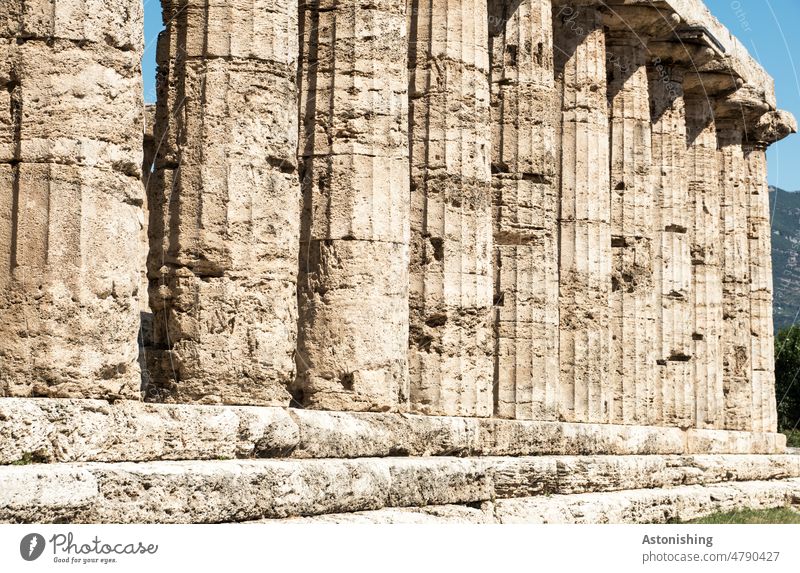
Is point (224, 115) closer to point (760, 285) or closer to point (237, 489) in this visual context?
point (237, 489)

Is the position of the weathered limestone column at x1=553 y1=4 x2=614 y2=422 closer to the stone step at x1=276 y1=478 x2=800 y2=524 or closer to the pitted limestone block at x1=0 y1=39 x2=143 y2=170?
the stone step at x1=276 y1=478 x2=800 y2=524

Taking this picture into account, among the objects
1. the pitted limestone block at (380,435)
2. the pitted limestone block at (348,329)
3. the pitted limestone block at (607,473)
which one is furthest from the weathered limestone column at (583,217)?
the pitted limestone block at (348,329)

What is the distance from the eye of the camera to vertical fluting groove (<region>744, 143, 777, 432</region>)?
35.8 m

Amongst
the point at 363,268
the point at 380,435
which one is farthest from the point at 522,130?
the point at 380,435

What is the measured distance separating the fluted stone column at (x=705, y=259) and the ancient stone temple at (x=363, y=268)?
0.28 ft

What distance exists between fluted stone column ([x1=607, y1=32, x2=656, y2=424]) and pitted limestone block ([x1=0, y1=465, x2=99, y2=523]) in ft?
53.5

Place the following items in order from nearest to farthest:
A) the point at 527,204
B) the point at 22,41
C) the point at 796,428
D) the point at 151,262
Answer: the point at 22,41, the point at 151,262, the point at 527,204, the point at 796,428

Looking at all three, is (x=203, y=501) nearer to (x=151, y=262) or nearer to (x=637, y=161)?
(x=151, y=262)

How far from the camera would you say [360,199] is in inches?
674

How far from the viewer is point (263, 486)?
13094 mm

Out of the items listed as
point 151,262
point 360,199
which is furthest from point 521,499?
point 151,262

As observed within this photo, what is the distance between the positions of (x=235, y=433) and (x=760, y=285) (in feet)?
81.8

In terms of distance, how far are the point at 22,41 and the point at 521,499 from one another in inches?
355

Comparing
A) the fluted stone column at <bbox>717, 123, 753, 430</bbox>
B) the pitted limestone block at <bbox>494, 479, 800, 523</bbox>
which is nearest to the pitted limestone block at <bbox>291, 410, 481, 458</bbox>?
the pitted limestone block at <bbox>494, 479, 800, 523</bbox>
